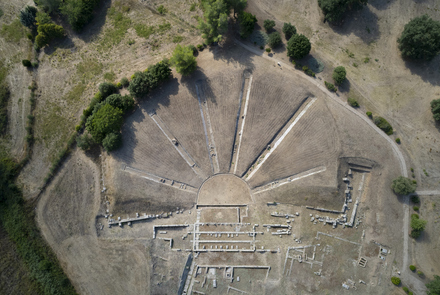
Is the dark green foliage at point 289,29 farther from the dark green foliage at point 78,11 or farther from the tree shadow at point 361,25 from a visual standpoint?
the dark green foliage at point 78,11

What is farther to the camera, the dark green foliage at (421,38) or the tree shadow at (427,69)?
the tree shadow at (427,69)

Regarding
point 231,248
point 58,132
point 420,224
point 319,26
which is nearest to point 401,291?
point 420,224

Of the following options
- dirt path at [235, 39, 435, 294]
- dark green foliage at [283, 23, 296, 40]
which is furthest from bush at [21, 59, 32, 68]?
dark green foliage at [283, 23, 296, 40]

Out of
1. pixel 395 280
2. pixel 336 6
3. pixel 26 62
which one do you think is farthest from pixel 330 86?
pixel 26 62

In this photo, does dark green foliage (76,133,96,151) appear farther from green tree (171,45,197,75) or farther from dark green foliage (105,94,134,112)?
green tree (171,45,197,75)

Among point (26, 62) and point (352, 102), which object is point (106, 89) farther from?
point (352, 102)

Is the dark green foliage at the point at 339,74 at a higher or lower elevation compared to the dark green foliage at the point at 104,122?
higher

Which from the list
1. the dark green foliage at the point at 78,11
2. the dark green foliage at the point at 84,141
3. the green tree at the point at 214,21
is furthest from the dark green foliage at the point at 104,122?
the green tree at the point at 214,21
